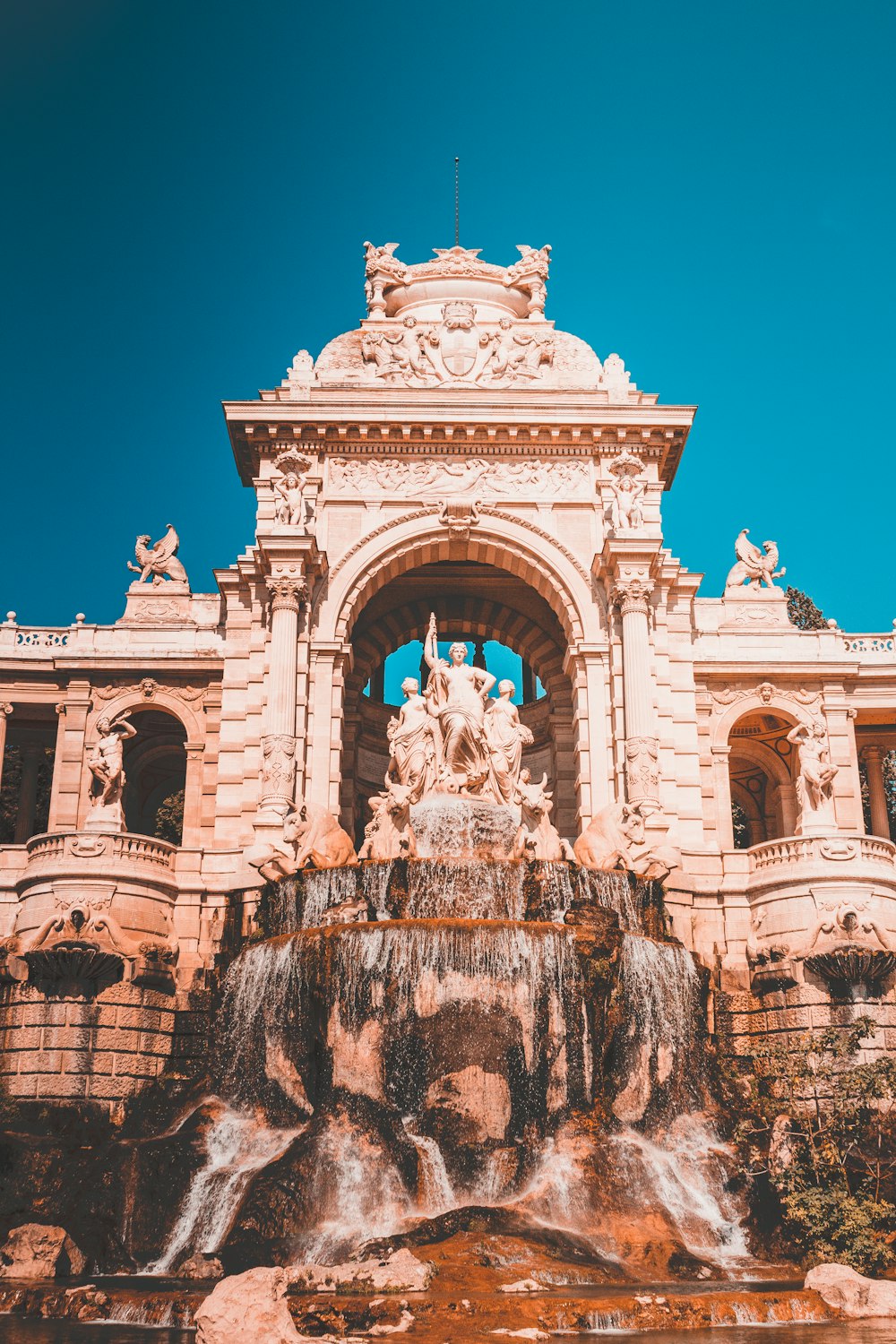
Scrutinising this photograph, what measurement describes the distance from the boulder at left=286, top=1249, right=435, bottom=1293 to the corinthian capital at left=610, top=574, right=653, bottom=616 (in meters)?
21.2

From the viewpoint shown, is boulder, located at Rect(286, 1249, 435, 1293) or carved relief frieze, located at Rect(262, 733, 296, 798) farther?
carved relief frieze, located at Rect(262, 733, 296, 798)

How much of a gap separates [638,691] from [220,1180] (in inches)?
673

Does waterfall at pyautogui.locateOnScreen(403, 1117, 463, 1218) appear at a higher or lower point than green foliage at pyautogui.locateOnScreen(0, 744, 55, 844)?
lower

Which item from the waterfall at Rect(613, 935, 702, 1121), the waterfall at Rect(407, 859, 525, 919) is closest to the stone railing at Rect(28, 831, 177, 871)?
the waterfall at Rect(407, 859, 525, 919)

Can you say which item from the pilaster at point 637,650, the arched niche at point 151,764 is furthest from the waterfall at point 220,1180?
the arched niche at point 151,764

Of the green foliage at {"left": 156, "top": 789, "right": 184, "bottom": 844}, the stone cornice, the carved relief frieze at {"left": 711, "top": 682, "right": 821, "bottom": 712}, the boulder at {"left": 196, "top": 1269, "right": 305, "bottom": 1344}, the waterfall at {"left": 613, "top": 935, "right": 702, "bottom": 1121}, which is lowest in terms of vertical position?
the boulder at {"left": 196, "top": 1269, "right": 305, "bottom": 1344}

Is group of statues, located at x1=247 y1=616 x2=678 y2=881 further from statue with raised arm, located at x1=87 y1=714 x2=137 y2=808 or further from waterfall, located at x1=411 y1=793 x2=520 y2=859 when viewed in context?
statue with raised arm, located at x1=87 y1=714 x2=137 y2=808

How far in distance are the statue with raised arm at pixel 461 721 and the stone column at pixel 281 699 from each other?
3.50 metres

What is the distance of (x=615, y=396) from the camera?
3925cm

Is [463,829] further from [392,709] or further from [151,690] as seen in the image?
[392,709]

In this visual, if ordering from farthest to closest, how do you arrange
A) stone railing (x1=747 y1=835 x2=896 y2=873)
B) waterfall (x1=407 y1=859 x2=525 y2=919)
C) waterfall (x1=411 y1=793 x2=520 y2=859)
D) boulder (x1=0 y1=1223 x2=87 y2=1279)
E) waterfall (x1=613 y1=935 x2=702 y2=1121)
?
stone railing (x1=747 y1=835 x2=896 y2=873) < waterfall (x1=411 y1=793 x2=520 y2=859) < waterfall (x1=407 y1=859 x2=525 y2=919) < waterfall (x1=613 y1=935 x2=702 y2=1121) < boulder (x1=0 y1=1223 x2=87 y2=1279)

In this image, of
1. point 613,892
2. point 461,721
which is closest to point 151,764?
point 461,721

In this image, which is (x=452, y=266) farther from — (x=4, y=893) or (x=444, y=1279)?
(x=444, y=1279)

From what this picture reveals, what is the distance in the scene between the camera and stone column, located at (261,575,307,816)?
110ft
